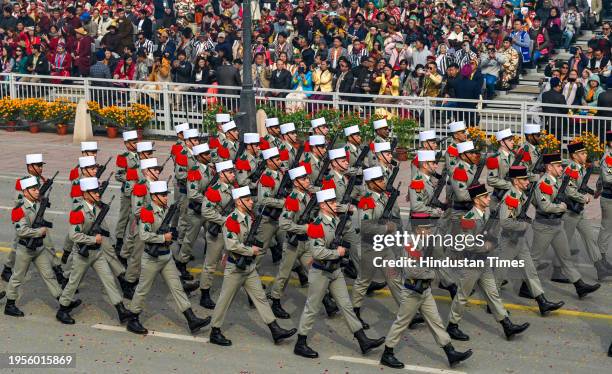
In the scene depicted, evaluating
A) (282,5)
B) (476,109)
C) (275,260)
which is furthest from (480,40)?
(275,260)

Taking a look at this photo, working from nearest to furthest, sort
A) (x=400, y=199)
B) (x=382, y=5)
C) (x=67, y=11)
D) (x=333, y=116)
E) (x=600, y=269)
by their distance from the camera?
(x=600, y=269) < (x=400, y=199) < (x=333, y=116) < (x=382, y=5) < (x=67, y=11)

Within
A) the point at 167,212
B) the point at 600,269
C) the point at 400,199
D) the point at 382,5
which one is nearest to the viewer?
the point at 167,212

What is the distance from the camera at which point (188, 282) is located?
16234 mm

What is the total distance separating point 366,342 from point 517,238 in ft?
8.47

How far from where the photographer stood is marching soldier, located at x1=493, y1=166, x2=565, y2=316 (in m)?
14.6

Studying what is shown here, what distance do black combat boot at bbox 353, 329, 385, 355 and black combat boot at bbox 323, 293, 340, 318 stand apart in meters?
1.29

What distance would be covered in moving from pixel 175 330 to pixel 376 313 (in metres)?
2.43

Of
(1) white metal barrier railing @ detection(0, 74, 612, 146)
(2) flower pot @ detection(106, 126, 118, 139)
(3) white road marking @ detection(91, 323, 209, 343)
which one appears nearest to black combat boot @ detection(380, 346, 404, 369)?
(3) white road marking @ detection(91, 323, 209, 343)

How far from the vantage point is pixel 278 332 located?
13.9 metres

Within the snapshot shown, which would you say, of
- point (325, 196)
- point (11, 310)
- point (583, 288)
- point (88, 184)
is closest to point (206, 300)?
A: point (88, 184)

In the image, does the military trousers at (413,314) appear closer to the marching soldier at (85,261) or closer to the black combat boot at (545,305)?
the black combat boot at (545,305)

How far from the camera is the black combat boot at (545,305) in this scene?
47.7 ft

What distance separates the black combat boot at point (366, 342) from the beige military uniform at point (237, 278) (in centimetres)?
103

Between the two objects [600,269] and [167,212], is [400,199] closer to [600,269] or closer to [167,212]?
[600,269]
